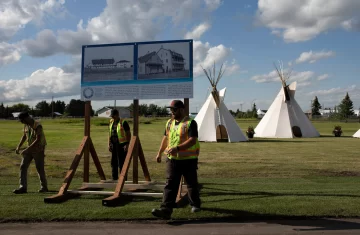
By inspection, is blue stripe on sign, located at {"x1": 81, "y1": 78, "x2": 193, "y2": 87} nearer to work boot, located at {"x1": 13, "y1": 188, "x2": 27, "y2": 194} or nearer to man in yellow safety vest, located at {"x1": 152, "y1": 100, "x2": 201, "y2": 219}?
man in yellow safety vest, located at {"x1": 152, "y1": 100, "x2": 201, "y2": 219}

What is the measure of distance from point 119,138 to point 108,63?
187cm

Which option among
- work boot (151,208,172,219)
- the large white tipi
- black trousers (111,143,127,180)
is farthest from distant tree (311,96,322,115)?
work boot (151,208,172,219)

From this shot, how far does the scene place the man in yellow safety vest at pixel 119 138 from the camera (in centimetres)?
895

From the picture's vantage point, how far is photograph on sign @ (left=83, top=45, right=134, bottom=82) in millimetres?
8096

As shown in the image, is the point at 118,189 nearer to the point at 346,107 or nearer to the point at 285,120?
the point at 285,120

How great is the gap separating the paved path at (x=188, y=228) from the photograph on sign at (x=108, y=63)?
11.9 feet

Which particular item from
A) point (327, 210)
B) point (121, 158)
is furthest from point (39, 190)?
point (327, 210)

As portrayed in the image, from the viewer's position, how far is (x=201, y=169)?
12.7 meters

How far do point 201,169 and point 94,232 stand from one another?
780cm

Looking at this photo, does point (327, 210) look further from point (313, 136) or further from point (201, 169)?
point (313, 136)

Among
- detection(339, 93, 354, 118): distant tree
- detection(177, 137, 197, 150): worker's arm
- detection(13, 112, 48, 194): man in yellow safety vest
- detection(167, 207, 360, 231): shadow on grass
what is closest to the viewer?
detection(167, 207, 360, 231): shadow on grass

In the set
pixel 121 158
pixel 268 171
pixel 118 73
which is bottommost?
pixel 268 171

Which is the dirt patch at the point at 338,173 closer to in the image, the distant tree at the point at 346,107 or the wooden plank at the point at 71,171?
the wooden plank at the point at 71,171

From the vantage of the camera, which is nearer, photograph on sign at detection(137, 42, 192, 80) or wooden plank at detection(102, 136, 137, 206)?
wooden plank at detection(102, 136, 137, 206)
